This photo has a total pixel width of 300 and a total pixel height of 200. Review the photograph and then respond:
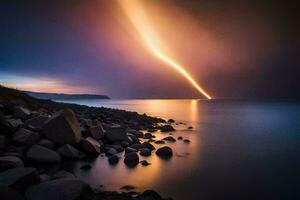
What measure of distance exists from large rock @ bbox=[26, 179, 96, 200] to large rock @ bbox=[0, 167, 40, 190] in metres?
0.52

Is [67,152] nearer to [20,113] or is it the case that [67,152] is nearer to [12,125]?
[12,125]

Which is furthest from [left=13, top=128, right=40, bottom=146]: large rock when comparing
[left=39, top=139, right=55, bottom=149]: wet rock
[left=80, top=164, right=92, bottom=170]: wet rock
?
[left=80, top=164, right=92, bottom=170]: wet rock

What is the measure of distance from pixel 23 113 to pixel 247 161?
555 inches

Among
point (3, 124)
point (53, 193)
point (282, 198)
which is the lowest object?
point (282, 198)

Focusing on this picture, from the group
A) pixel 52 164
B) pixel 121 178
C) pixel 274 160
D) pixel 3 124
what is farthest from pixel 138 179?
pixel 274 160

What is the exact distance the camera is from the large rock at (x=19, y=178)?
7.16 meters

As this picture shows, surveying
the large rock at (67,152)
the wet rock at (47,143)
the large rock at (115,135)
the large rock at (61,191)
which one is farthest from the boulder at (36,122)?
the large rock at (61,191)

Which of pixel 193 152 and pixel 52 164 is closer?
pixel 52 164

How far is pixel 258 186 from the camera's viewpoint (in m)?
11.4

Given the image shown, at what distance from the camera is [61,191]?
6.55 m

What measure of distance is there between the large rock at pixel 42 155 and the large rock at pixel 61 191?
18.0 feet

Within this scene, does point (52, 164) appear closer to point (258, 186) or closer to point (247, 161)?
point (258, 186)

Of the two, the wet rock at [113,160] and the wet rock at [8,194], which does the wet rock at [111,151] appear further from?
the wet rock at [8,194]

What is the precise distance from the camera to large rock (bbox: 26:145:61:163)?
12055 millimetres
